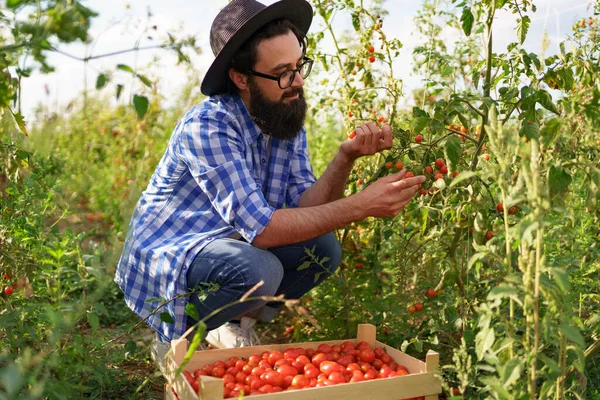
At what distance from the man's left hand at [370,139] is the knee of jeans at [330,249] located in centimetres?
42

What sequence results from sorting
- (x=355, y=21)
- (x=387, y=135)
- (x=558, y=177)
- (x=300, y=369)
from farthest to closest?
(x=355, y=21)
(x=387, y=135)
(x=300, y=369)
(x=558, y=177)

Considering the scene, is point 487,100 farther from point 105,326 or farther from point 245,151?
point 105,326

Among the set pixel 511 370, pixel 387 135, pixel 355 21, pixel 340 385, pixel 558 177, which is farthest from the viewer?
pixel 355 21

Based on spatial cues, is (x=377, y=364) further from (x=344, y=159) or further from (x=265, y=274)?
(x=344, y=159)

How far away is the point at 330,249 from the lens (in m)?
2.72

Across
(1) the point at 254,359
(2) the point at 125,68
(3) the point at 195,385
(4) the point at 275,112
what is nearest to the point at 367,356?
(1) the point at 254,359

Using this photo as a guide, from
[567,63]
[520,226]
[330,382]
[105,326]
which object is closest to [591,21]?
[567,63]

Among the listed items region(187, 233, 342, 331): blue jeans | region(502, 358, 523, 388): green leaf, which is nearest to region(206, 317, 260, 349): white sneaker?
region(187, 233, 342, 331): blue jeans

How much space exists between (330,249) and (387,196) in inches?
22.7

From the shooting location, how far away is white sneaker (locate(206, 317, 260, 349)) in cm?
264

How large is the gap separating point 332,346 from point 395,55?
4.52ft

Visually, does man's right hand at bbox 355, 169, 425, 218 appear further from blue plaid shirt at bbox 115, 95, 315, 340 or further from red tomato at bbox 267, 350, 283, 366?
red tomato at bbox 267, 350, 283, 366

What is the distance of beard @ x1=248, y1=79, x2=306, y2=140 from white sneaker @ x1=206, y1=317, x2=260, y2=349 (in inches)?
32.2

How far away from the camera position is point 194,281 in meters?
2.39
